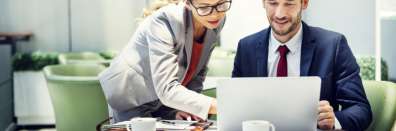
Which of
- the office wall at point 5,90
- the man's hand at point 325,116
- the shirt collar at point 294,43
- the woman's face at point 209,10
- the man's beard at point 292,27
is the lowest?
the office wall at point 5,90

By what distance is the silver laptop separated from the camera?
5.10ft

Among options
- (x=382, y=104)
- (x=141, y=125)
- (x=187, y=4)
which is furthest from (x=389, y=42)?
(x=141, y=125)

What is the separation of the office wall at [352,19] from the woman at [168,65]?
1.97 m

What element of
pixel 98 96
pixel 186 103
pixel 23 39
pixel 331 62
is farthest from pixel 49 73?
pixel 23 39

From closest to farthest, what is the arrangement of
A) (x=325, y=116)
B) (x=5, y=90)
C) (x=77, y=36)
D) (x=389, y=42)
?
(x=325, y=116) < (x=389, y=42) < (x=5, y=90) < (x=77, y=36)

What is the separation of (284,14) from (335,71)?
317mm

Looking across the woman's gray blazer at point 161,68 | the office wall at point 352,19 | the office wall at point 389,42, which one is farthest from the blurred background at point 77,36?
the woman's gray blazer at point 161,68

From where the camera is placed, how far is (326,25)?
4.63m

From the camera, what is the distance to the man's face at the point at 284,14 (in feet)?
7.06

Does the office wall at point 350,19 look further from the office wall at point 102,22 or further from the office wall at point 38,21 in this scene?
the office wall at point 38,21

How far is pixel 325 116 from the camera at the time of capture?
1808 millimetres

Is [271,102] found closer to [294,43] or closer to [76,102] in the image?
[294,43]

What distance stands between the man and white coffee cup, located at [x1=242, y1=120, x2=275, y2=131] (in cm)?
64

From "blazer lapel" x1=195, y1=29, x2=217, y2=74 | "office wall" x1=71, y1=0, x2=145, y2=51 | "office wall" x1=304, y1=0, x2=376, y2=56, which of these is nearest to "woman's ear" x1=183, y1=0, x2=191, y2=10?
"blazer lapel" x1=195, y1=29, x2=217, y2=74
